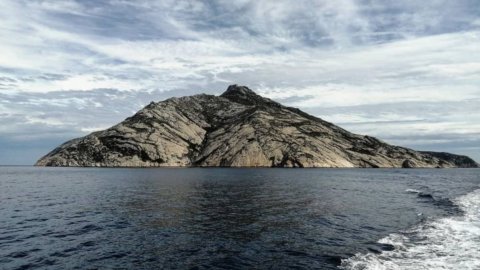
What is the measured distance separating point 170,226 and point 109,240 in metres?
8.48

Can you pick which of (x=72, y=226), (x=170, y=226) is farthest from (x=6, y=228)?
(x=170, y=226)

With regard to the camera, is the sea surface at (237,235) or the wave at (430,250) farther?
the sea surface at (237,235)

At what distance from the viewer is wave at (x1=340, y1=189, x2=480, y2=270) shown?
2955 cm

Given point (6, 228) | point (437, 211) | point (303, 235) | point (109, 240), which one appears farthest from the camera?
point (437, 211)

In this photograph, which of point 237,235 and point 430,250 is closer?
point 430,250

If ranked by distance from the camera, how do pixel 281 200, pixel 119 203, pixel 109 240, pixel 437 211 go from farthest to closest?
pixel 281 200 < pixel 119 203 < pixel 437 211 < pixel 109 240

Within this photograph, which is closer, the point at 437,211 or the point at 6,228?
Result: the point at 6,228

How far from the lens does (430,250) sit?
112 feet

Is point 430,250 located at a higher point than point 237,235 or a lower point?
lower

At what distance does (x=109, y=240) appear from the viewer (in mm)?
37812

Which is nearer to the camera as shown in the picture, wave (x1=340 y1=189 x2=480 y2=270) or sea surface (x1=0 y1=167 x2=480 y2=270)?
wave (x1=340 y1=189 x2=480 y2=270)

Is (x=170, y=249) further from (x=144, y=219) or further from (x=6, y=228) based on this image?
(x=6, y=228)

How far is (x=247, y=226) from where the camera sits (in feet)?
149

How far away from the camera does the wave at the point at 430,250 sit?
2955 centimetres
